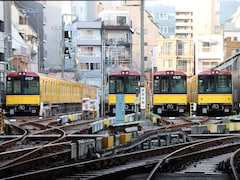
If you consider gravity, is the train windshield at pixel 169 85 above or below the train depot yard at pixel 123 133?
above

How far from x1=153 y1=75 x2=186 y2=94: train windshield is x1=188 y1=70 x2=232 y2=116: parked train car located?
874mm

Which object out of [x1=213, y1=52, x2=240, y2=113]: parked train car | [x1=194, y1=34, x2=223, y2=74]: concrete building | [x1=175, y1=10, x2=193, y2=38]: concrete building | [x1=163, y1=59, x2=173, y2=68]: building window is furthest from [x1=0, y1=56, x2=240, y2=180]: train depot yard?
[x1=175, y1=10, x2=193, y2=38]: concrete building

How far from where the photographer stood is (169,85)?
23219 mm

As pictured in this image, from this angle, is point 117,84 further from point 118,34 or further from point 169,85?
point 118,34

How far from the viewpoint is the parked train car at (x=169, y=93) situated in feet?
75.6

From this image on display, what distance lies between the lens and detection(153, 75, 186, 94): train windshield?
23.2 m

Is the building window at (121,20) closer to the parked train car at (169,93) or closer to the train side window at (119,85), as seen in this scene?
the train side window at (119,85)

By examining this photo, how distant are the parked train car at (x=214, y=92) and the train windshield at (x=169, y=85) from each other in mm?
874

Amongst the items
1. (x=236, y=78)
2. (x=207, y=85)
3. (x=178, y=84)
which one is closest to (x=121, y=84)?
(x=178, y=84)

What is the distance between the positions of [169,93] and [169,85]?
0.42 metres

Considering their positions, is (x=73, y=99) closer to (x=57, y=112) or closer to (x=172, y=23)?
(x=57, y=112)

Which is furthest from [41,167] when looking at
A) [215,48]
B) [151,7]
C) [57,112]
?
[215,48]

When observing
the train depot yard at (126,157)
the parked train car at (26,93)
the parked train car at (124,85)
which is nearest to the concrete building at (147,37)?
the parked train car at (124,85)

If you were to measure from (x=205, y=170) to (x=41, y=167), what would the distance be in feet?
8.97
